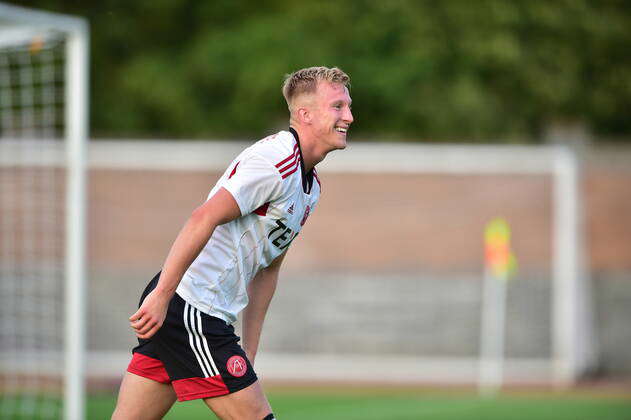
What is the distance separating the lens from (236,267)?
15.8ft

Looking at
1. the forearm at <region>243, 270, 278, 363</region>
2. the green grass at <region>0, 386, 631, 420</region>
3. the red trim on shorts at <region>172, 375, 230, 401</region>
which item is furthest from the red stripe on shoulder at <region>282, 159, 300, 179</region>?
the green grass at <region>0, 386, 631, 420</region>

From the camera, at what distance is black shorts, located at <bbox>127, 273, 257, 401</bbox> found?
4.72m

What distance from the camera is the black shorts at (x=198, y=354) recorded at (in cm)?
472

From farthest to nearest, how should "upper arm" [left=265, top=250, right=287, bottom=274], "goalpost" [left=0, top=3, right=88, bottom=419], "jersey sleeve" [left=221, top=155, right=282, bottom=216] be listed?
"goalpost" [left=0, top=3, right=88, bottom=419] < "upper arm" [left=265, top=250, right=287, bottom=274] < "jersey sleeve" [left=221, top=155, right=282, bottom=216]

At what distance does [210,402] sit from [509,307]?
11.4 m

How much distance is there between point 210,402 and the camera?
481 cm

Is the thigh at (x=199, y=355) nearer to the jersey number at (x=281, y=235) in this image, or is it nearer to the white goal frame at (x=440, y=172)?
the jersey number at (x=281, y=235)

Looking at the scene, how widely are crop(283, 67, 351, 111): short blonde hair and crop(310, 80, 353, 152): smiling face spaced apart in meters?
0.03

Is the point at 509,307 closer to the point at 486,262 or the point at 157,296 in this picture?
the point at 486,262

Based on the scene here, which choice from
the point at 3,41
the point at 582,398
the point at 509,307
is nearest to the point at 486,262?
the point at 509,307

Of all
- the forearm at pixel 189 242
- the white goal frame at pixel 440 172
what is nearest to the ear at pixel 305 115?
the forearm at pixel 189 242

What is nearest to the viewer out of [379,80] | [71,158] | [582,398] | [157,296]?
[157,296]

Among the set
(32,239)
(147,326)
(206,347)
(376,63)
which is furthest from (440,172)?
(147,326)

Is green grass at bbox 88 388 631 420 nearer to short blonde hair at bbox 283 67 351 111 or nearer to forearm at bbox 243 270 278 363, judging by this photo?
forearm at bbox 243 270 278 363
